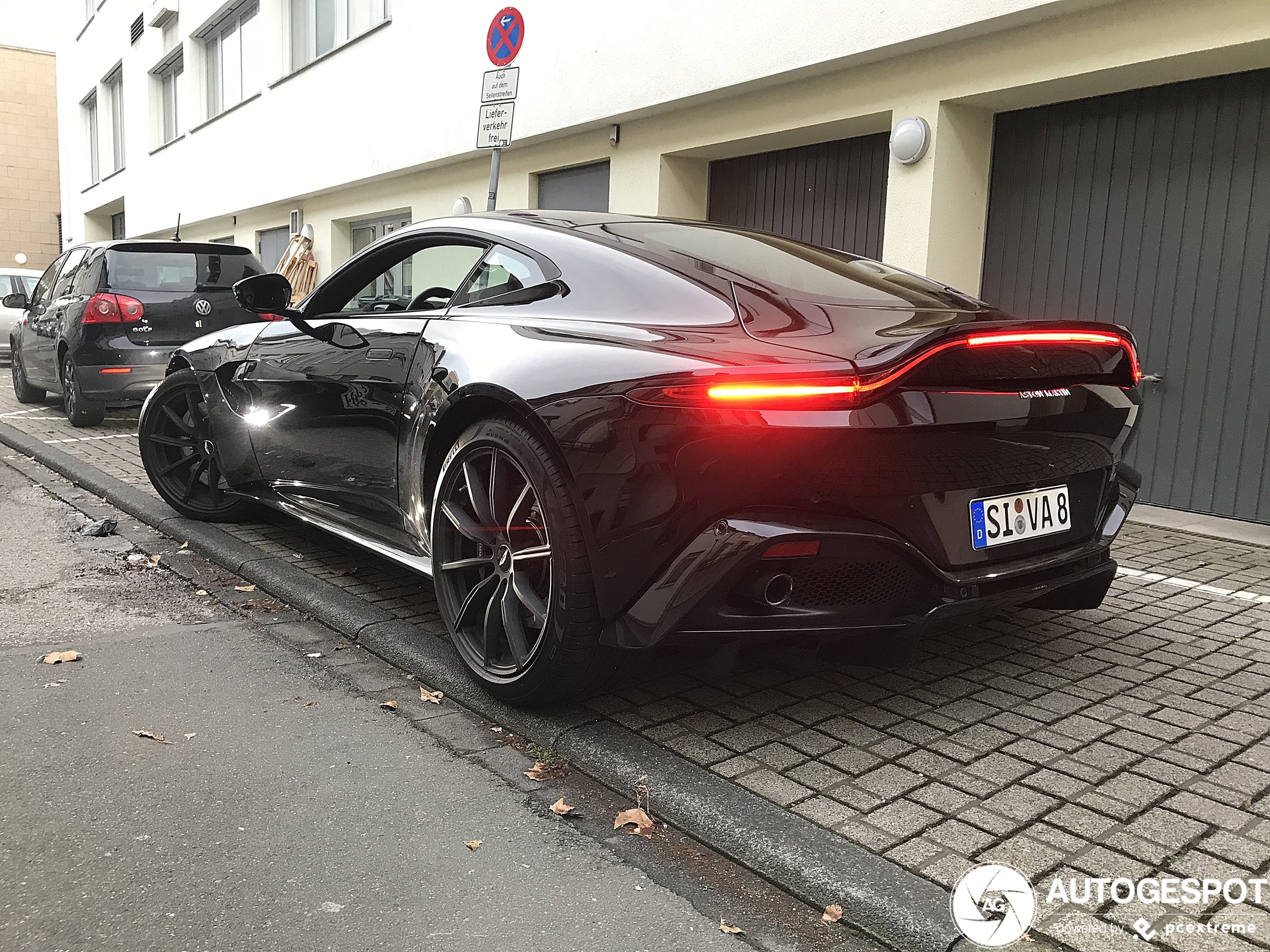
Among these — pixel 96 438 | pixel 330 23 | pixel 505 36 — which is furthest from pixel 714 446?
pixel 330 23

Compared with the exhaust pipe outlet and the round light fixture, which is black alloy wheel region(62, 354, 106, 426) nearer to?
the round light fixture

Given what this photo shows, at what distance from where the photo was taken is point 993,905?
2.16m

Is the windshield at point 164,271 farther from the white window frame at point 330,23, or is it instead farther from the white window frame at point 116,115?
the white window frame at point 116,115

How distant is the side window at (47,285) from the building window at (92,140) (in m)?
20.8

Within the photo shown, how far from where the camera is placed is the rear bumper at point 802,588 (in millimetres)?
2613

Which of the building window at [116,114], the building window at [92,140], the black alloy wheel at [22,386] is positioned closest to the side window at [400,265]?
the black alloy wheel at [22,386]

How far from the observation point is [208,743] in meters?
3.00

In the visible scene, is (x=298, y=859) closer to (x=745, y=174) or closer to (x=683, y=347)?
(x=683, y=347)

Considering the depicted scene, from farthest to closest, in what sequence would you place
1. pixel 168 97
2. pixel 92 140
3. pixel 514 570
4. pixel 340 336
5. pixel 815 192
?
pixel 92 140
pixel 168 97
pixel 815 192
pixel 340 336
pixel 514 570

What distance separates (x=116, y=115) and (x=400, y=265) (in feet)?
90.2

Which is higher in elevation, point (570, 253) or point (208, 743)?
point (570, 253)

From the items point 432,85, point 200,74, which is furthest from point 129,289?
point 200,74

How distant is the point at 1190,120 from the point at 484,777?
5562mm

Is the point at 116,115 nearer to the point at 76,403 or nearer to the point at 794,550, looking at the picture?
the point at 76,403
